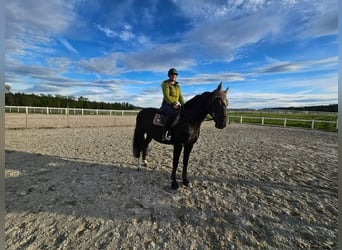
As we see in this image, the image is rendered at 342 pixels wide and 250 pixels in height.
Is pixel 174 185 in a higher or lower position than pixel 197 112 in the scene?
lower

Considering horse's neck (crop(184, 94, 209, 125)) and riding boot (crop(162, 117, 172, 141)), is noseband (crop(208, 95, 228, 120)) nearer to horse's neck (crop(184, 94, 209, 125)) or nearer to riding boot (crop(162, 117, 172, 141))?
horse's neck (crop(184, 94, 209, 125))

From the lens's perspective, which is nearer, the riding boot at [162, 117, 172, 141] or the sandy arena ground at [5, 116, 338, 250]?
the sandy arena ground at [5, 116, 338, 250]

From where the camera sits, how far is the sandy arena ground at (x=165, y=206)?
2316mm

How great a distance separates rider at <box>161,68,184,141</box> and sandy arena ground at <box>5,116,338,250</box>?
119 centimetres

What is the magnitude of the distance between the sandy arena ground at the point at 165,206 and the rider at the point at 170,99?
119cm

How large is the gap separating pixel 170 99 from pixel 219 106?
3.34 ft

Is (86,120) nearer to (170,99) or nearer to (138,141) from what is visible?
(138,141)

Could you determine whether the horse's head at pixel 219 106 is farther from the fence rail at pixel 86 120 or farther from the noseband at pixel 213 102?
the fence rail at pixel 86 120

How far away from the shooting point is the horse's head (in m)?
3.20

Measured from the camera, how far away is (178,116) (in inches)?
146

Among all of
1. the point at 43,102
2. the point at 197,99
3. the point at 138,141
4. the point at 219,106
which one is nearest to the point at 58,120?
the point at 138,141

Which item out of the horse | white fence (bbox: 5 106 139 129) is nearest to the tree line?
white fence (bbox: 5 106 139 129)

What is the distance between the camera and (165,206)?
304 cm

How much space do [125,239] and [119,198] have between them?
3.30 feet
